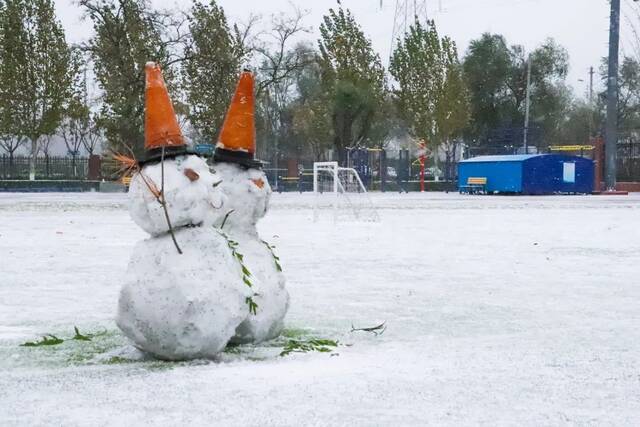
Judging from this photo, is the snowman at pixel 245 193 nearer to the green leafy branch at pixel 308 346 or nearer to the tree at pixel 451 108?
the green leafy branch at pixel 308 346

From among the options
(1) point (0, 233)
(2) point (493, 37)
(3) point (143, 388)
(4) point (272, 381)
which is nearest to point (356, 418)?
(4) point (272, 381)

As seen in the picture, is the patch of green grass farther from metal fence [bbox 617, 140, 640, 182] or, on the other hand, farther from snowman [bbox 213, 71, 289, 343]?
metal fence [bbox 617, 140, 640, 182]

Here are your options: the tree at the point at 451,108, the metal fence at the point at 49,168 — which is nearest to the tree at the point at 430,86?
the tree at the point at 451,108

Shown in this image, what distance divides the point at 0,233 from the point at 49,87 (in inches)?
1255

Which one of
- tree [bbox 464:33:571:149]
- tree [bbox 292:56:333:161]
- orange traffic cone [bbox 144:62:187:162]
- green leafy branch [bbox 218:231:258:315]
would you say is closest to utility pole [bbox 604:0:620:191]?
tree [bbox 292:56:333:161]

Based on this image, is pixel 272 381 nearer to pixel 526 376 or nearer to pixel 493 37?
pixel 526 376

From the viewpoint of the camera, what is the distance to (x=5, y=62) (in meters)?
43.8

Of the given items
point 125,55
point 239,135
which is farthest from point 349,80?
point 239,135

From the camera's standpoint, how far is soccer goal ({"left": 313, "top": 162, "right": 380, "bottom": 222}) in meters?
19.6

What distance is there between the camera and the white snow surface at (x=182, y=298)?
4777mm

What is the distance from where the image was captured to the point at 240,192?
5492 millimetres

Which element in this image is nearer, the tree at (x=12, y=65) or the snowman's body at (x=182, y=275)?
the snowman's body at (x=182, y=275)

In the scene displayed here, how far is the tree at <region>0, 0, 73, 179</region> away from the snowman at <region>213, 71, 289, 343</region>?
41137mm

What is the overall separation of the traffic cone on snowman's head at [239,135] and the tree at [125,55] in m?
35.7
